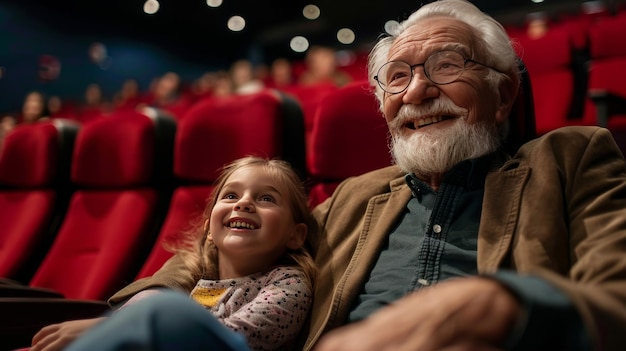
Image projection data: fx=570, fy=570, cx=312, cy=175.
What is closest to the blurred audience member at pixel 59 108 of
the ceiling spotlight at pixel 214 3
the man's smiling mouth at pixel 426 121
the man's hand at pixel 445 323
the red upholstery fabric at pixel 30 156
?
the ceiling spotlight at pixel 214 3

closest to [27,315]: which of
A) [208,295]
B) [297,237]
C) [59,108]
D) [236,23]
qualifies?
[208,295]

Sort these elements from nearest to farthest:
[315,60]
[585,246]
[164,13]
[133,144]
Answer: [585,246], [133,144], [315,60], [164,13]

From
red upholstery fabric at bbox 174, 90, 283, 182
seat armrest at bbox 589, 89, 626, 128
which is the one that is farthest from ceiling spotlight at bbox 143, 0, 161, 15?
seat armrest at bbox 589, 89, 626, 128

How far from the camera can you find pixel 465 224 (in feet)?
1.96

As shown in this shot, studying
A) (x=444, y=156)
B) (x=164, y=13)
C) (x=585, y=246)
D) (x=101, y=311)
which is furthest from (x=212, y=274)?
(x=164, y=13)

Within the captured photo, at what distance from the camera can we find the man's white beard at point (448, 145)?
0.63 metres

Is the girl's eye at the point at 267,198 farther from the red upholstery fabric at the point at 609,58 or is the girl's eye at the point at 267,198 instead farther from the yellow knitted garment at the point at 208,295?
the red upholstery fabric at the point at 609,58

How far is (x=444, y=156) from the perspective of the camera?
25.1 inches

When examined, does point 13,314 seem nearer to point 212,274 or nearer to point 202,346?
point 212,274

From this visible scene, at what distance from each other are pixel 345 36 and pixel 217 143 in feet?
12.5

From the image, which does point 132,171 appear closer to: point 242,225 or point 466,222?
point 242,225

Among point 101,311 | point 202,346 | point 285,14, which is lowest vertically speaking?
point 101,311

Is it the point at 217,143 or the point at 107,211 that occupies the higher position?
the point at 217,143

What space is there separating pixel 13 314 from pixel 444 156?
0.53 meters
